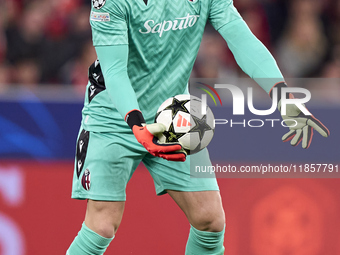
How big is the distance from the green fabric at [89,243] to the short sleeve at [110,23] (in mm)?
1011

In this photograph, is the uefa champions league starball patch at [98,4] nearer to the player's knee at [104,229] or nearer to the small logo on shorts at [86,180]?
the small logo on shorts at [86,180]

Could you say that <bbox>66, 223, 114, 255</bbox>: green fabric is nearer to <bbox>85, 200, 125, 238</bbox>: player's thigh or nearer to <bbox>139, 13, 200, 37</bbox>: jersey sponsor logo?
<bbox>85, 200, 125, 238</bbox>: player's thigh

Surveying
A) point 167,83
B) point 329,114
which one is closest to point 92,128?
point 167,83

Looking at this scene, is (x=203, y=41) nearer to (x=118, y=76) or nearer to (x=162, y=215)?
(x=162, y=215)

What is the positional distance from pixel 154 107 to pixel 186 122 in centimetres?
45

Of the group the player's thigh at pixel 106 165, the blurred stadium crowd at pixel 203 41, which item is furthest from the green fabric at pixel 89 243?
the blurred stadium crowd at pixel 203 41

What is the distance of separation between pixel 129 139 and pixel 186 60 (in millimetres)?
536

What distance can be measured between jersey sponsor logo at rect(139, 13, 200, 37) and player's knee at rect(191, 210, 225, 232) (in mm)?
1002

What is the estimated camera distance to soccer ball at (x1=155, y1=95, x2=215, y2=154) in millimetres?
3070

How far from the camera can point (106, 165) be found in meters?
3.47

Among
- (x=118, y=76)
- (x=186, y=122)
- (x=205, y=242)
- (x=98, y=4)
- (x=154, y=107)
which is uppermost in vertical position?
(x=98, y=4)

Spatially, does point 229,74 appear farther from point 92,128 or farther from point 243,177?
point 92,128

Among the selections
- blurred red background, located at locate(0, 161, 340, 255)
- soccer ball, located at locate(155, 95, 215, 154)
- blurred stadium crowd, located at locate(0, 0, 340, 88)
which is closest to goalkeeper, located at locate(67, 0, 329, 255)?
soccer ball, located at locate(155, 95, 215, 154)

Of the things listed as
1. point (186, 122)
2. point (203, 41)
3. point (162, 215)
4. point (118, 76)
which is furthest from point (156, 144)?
point (203, 41)
